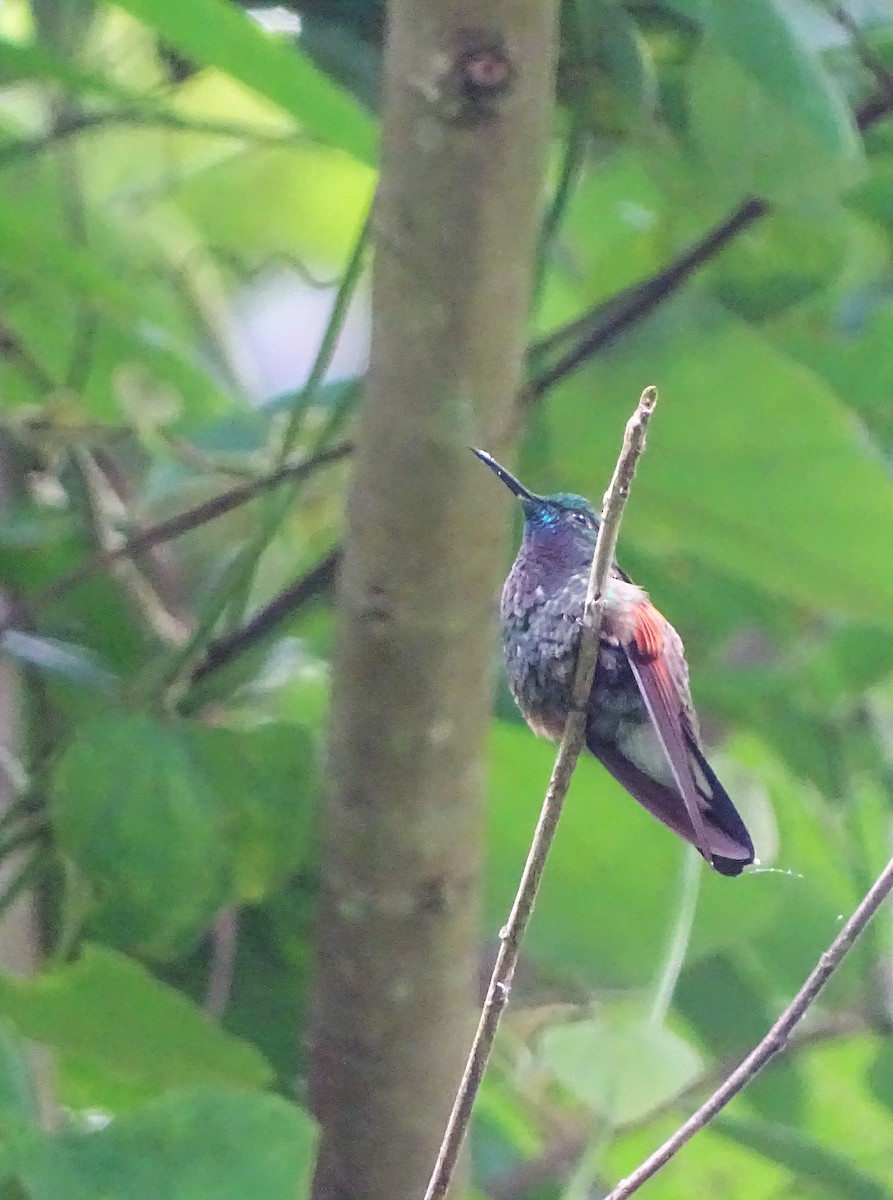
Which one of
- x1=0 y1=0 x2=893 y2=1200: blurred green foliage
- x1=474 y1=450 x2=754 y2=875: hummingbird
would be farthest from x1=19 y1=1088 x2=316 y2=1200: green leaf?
x1=474 y1=450 x2=754 y2=875: hummingbird

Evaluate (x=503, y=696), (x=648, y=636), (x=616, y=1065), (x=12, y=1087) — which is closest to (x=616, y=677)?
(x=648, y=636)

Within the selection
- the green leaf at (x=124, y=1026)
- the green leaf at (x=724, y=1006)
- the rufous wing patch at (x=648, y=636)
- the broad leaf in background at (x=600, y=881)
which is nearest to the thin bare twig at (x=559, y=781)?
the rufous wing patch at (x=648, y=636)

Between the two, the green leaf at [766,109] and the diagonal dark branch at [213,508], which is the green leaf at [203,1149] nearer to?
the diagonal dark branch at [213,508]

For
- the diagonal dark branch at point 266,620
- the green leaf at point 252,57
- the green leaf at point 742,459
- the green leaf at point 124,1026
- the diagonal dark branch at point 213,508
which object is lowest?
the green leaf at point 124,1026

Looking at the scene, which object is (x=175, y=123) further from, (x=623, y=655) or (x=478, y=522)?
(x=623, y=655)

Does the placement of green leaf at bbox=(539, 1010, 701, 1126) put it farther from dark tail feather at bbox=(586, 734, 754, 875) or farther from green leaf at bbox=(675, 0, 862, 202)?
green leaf at bbox=(675, 0, 862, 202)

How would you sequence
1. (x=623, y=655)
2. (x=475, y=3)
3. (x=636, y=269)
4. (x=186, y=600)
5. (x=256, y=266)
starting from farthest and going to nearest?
(x=256, y=266), (x=186, y=600), (x=636, y=269), (x=475, y=3), (x=623, y=655)

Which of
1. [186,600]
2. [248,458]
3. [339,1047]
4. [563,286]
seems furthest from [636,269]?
[339,1047]
